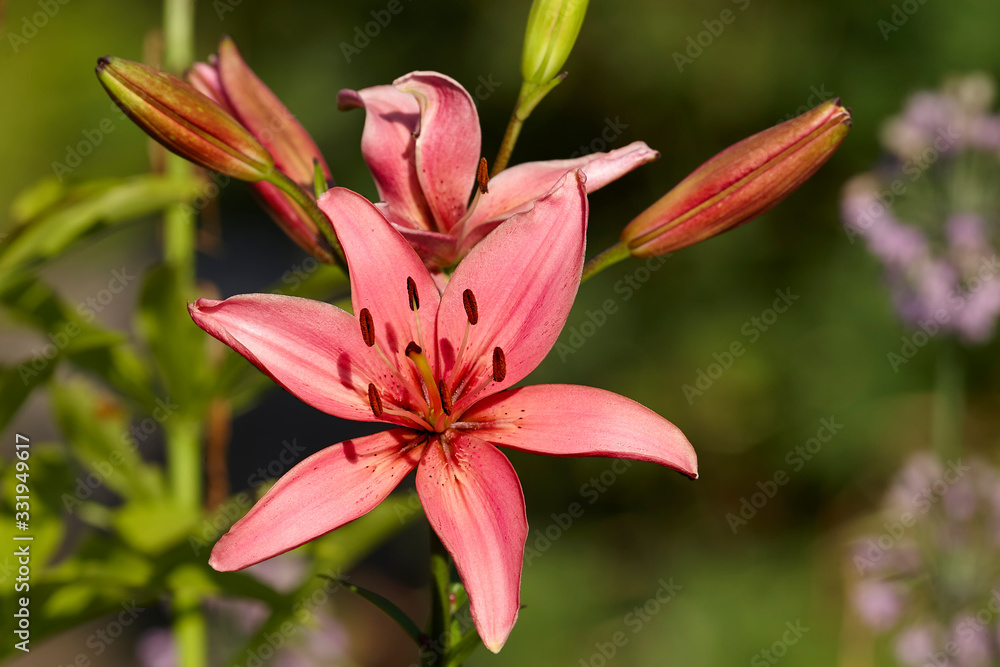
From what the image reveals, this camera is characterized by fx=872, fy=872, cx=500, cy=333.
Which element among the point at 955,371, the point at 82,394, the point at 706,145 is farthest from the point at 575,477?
the point at 82,394

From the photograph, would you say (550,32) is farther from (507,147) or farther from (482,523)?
(482,523)

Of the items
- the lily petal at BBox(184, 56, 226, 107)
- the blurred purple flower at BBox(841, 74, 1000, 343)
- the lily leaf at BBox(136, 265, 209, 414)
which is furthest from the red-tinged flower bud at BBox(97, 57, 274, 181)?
the blurred purple flower at BBox(841, 74, 1000, 343)

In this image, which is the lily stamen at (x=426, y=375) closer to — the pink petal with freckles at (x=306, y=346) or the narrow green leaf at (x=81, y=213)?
the pink petal with freckles at (x=306, y=346)

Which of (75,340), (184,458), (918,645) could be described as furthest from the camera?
(918,645)

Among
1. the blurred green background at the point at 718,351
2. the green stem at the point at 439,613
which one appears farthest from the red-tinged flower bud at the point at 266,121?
the blurred green background at the point at 718,351

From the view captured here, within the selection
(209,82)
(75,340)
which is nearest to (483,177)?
(209,82)

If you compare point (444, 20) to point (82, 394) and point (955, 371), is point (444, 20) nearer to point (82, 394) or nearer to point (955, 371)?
point (955, 371)

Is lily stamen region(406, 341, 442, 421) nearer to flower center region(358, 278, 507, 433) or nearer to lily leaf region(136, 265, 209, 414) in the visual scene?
flower center region(358, 278, 507, 433)
